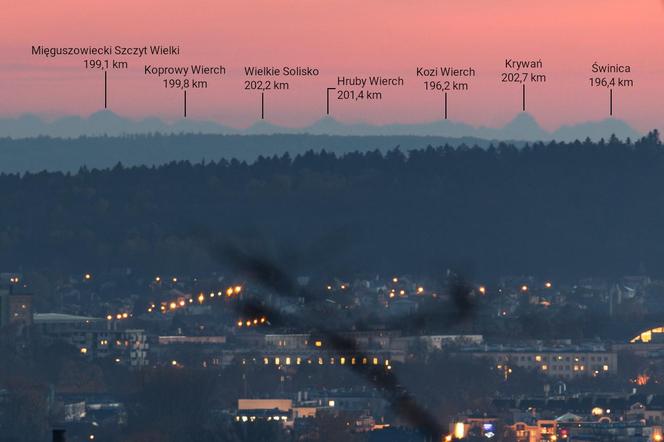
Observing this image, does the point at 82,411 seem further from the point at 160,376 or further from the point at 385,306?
the point at 385,306

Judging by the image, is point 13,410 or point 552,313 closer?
point 13,410

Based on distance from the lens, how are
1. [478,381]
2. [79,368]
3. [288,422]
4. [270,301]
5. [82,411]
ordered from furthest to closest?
[79,368] → [478,381] → [82,411] → [288,422] → [270,301]

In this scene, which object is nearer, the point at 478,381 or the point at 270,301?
the point at 270,301

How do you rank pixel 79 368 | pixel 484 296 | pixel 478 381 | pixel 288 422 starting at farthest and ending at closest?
pixel 484 296, pixel 79 368, pixel 478 381, pixel 288 422

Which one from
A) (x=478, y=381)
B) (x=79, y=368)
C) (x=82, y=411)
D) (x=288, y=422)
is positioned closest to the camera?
(x=288, y=422)

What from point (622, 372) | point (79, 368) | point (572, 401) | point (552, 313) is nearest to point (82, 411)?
point (572, 401)

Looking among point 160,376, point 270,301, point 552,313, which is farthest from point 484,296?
point 270,301

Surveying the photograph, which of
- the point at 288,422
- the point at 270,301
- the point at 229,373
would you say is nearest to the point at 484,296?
the point at 229,373

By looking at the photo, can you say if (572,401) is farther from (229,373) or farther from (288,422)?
(229,373)

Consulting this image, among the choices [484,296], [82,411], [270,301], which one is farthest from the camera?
[484,296]
